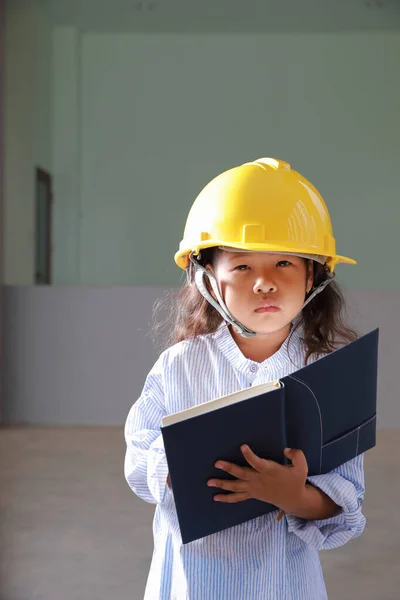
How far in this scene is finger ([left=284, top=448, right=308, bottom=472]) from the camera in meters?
0.98

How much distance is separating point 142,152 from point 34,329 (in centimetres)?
296

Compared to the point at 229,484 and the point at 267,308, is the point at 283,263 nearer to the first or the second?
the point at 267,308

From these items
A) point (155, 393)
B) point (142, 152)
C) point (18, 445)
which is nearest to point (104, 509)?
point (18, 445)

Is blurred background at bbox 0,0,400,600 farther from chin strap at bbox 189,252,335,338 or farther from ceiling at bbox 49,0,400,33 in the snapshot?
chin strap at bbox 189,252,335,338

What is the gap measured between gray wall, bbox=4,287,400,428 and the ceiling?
2642 mm

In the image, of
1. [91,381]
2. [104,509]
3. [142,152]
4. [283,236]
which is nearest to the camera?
[283,236]

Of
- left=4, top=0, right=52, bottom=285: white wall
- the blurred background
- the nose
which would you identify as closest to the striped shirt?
the nose

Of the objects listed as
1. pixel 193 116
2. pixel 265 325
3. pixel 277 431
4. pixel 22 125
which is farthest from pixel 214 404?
pixel 193 116

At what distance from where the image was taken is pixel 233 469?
959mm

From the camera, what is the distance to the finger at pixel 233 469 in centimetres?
96

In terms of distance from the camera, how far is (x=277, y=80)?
6.93 metres

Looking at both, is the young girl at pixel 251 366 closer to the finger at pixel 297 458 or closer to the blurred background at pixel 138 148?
the finger at pixel 297 458

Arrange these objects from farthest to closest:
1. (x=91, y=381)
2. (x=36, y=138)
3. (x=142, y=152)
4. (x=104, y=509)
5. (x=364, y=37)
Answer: (x=142, y=152) → (x=364, y=37) → (x=36, y=138) → (x=91, y=381) → (x=104, y=509)

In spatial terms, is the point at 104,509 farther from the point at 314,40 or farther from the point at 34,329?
the point at 314,40
